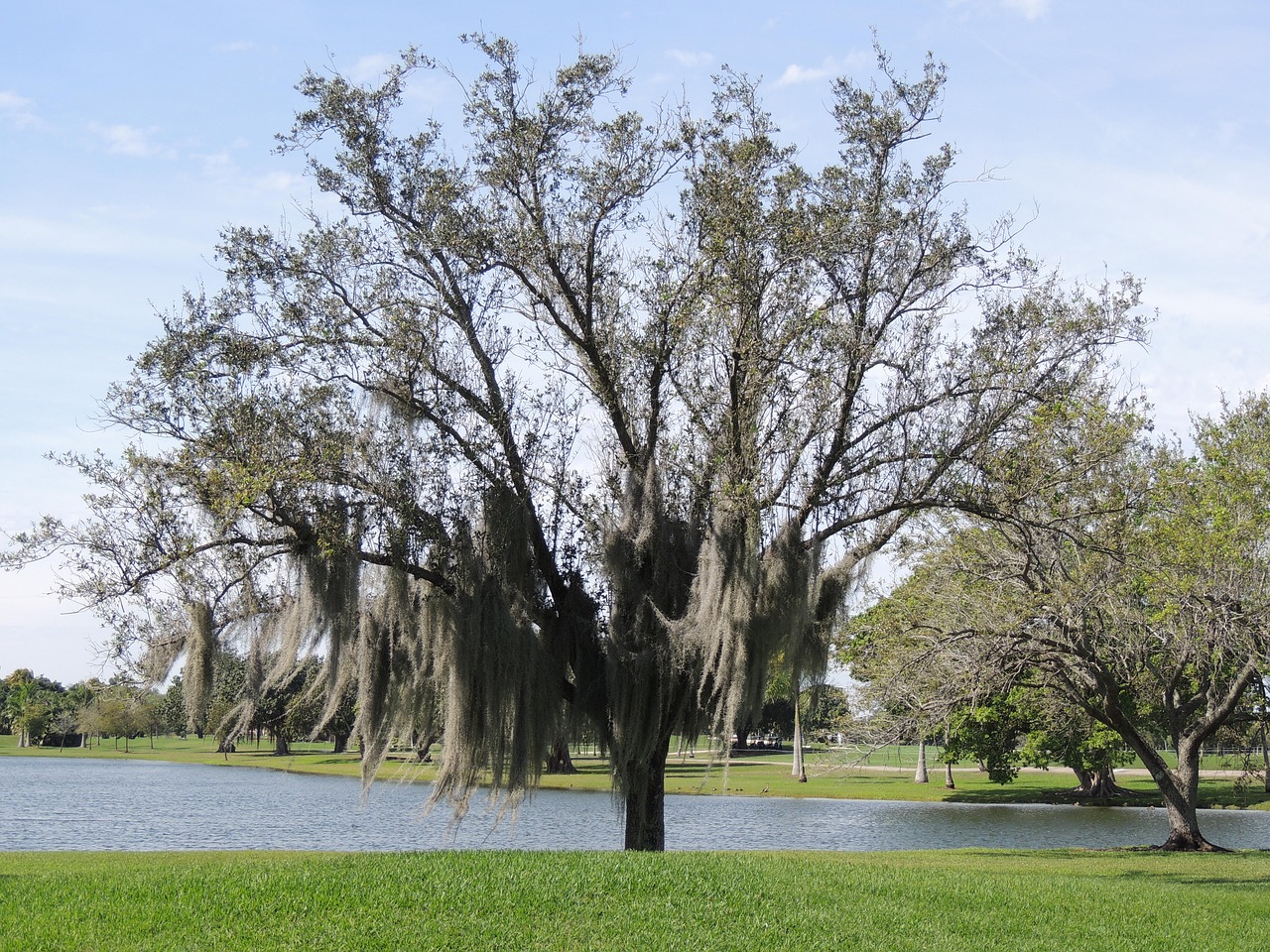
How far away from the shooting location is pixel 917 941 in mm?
8258

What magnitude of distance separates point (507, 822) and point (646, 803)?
1291 cm

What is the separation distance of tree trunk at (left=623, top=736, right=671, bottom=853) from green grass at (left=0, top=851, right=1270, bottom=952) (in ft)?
4.40

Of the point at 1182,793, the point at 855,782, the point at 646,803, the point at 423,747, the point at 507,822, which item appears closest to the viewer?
the point at 423,747

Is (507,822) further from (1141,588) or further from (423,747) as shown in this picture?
(1141,588)

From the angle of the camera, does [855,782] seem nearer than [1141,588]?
No

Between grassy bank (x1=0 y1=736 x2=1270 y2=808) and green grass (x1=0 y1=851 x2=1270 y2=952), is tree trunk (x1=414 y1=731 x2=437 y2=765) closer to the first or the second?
green grass (x1=0 y1=851 x2=1270 y2=952)

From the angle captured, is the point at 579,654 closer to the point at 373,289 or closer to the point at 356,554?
Answer: the point at 356,554

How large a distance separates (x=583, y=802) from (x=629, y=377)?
22.0 meters

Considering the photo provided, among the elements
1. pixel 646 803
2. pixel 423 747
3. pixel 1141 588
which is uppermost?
pixel 1141 588

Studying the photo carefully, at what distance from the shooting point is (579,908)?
8180 mm

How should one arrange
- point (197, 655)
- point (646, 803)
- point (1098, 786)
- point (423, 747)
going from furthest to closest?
point (1098, 786) < point (646, 803) < point (423, 747) < point (197, 655)

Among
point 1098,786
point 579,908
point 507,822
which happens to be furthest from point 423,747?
point 1098,786

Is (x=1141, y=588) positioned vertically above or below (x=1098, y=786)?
above

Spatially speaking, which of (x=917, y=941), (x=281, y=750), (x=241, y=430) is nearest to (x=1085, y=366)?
(x=917, y=941)
